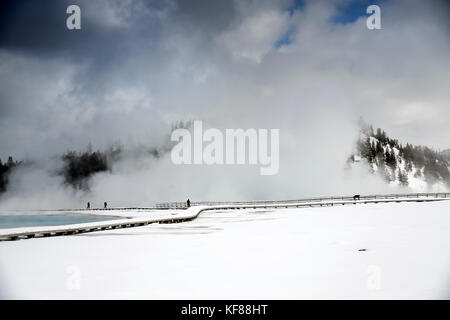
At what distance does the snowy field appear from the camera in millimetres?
9898

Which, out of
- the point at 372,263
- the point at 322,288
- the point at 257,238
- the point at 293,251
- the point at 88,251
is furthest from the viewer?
the point at 257,238

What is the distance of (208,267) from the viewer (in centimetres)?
1294

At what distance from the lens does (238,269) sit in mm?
12453

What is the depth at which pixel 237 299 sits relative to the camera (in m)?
9.36

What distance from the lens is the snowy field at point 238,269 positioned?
9898 mm

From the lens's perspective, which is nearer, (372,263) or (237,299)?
(237,299)

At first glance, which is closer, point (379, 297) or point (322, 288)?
point (379, 297)
